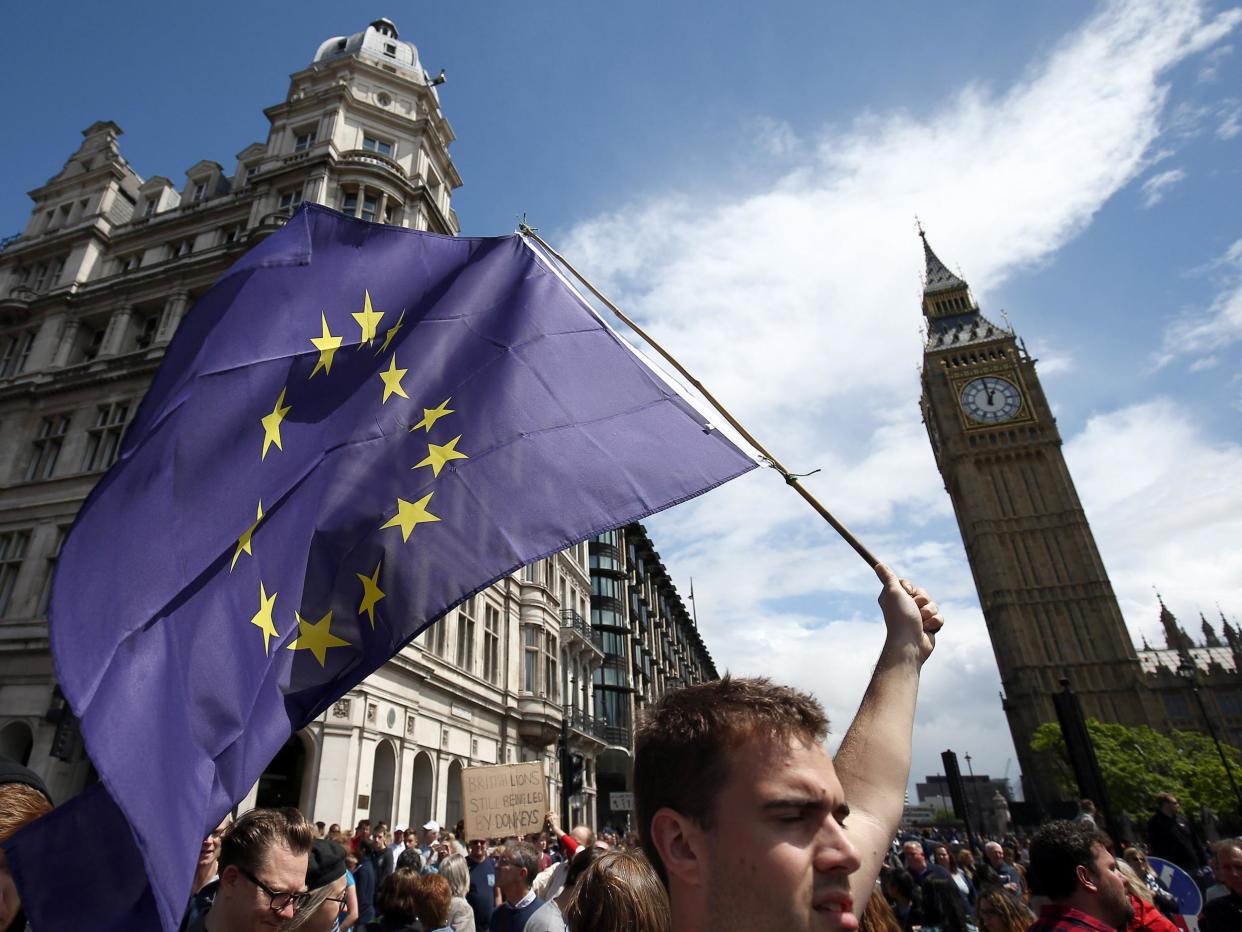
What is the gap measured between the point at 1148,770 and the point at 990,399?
47.5 meters

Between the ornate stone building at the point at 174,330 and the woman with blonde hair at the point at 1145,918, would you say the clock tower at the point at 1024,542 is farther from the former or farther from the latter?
the woman with blonde hair at the point at 1145,918

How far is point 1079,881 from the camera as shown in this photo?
3.39 meters

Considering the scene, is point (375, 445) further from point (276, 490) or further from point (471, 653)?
point (471, 653)

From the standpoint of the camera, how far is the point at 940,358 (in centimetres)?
9188

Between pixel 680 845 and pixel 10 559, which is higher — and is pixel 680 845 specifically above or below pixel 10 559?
below

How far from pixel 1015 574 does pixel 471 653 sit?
7607 cm

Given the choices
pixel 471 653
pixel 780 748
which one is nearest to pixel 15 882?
pixel 780 748

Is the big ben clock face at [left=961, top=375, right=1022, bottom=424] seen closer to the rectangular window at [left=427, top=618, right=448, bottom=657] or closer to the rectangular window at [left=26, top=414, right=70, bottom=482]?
the rectangular window at [left=427, top=618, right=448, bottom=657]

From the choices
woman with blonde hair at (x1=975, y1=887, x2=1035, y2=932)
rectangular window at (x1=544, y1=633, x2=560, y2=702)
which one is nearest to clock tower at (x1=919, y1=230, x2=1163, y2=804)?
rectangular window at (x1=544, y1=633, x2=560, y2=702)

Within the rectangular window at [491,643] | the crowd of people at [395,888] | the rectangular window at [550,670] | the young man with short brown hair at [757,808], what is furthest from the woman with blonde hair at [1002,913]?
the rectangular window at [550,670]

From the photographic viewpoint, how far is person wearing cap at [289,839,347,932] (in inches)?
129

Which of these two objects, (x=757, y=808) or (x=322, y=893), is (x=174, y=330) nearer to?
(x=322, y=893)

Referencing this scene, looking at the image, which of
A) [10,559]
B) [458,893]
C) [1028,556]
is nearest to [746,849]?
[458,893]

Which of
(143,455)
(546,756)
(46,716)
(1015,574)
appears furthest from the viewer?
(1015,574)
